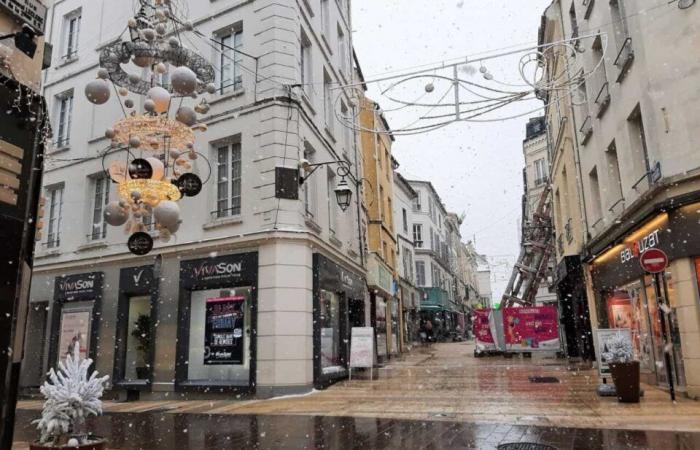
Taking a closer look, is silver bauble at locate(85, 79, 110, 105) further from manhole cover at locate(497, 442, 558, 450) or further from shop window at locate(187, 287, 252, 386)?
shop window at locate(187, 287, 252, 386)

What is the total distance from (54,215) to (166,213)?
438 inches

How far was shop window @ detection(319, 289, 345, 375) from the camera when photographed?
13883 millimetres

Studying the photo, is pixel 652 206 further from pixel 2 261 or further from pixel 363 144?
pixel 363 144

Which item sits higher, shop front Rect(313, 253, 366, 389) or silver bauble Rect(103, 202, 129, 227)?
silver bauble Rect(103, 202, 129, 227)

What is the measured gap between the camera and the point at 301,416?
9.02 m

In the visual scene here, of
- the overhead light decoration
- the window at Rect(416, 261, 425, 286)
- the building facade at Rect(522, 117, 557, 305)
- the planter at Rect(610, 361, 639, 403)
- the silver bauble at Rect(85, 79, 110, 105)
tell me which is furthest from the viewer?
the window at Rect(416, 261, 425, 286)

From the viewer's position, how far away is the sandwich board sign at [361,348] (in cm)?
1450

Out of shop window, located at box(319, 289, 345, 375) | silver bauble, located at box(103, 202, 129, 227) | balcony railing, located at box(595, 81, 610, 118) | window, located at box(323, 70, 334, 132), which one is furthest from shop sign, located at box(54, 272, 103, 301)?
balcony railing, located at box(595, 81, 610, 118)

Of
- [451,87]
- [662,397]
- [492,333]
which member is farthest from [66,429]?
[492,333]

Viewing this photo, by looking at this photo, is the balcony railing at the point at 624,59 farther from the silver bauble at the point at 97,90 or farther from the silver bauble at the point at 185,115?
the silver bauble at the point at 97,90

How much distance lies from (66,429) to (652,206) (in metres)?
9.86

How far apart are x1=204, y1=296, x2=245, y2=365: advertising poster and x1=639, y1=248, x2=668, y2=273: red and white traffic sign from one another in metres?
8.72

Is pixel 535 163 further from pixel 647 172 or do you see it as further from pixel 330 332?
pixel 647 172

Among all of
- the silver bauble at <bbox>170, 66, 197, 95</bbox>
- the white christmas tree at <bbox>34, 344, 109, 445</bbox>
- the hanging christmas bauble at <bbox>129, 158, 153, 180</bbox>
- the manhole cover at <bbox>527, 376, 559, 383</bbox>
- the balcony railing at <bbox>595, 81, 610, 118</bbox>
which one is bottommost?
the manhole cover at <bbox>527, 376, 559, 383</bbox>
